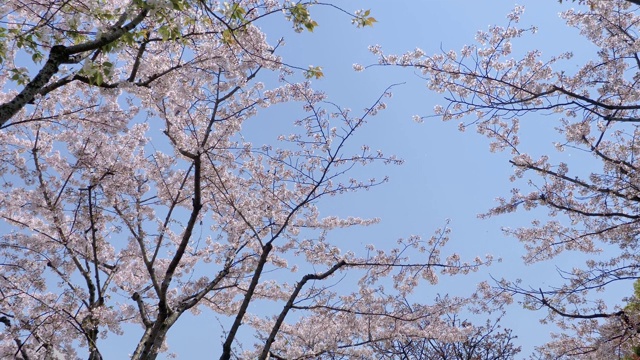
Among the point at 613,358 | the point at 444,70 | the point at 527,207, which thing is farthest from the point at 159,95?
the point at 613,358

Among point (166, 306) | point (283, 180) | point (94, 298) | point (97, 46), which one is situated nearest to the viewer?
point (97, 46)

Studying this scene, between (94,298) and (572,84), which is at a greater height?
(572,84)

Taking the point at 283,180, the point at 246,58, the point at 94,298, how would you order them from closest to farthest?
the point at 246,58, the point at 94,298, the point at 283,180

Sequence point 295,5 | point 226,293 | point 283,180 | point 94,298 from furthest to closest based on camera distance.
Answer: point 226,293, point 283,180, point 94,298, point 295,5

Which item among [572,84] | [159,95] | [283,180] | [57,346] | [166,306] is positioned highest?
[572,84]

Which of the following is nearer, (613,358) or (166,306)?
(166,306)

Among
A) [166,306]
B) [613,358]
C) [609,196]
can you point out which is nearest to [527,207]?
[609,196]

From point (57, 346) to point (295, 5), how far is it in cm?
653

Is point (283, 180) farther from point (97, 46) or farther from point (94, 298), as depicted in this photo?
point (97, 46)

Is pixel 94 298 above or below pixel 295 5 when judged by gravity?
below

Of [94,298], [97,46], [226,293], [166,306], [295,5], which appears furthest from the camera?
[226,293]

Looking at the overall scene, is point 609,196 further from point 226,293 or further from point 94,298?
point 94,298

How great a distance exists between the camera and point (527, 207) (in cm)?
838

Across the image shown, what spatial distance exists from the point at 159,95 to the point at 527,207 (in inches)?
247
